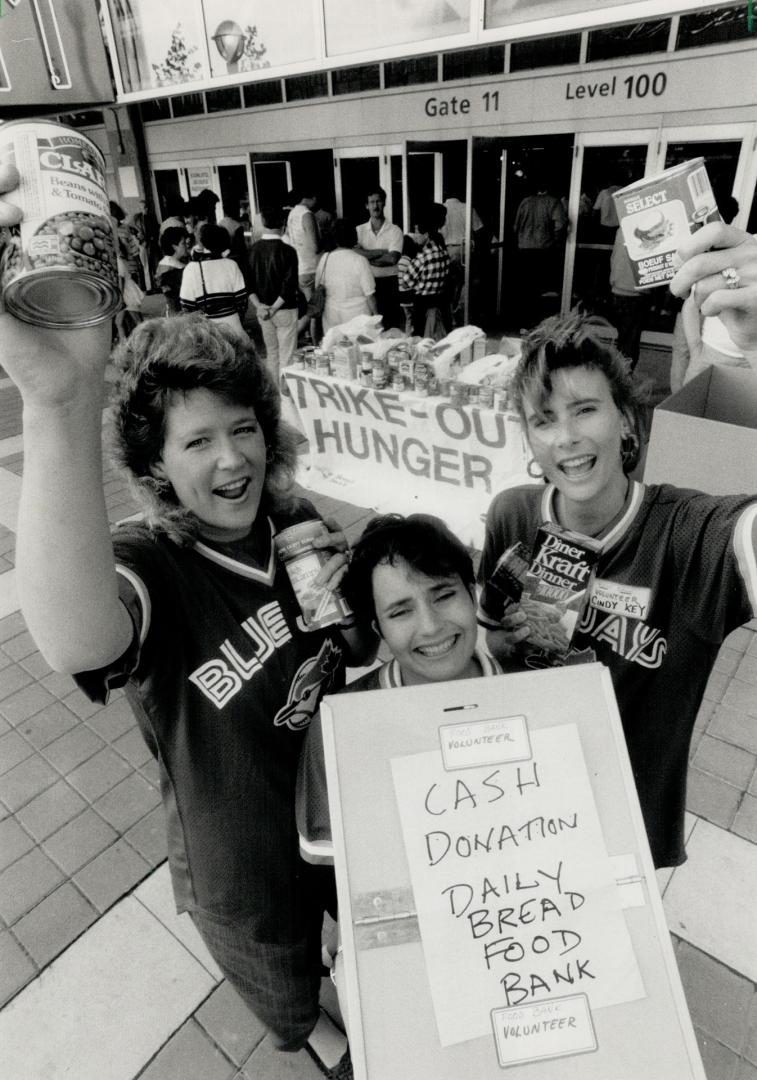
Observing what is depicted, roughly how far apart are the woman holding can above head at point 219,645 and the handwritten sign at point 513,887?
1.50 feet

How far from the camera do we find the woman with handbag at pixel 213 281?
5984 millimetres

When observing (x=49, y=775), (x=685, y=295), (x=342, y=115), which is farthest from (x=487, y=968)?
(x=342, y=115)

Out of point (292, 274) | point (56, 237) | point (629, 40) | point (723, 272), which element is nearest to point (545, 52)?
point (629, 40)

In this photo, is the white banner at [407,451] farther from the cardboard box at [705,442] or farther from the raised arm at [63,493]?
the raised arm at [63,493]

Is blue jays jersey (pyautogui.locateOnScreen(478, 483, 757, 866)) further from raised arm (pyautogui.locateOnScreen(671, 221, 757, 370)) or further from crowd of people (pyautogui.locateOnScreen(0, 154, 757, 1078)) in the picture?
raised arm (pyautogui.locateOnScreen(671, 221, 757, 370))

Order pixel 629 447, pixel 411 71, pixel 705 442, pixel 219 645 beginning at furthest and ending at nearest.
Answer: pixel 411 71 → pixel 705 442 → pixel 629 447 → pixel 219 645

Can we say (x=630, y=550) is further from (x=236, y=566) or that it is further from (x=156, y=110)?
(x=156, y=110)

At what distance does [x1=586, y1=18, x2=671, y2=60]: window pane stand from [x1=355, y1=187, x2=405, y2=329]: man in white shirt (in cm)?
286

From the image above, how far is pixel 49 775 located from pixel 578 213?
26.7 ft

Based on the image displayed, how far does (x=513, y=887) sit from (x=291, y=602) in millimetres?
701

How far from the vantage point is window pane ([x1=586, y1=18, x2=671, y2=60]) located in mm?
6305

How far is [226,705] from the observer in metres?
1.21

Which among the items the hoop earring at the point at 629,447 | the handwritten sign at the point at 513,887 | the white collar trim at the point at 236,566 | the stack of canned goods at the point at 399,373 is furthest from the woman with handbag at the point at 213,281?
the handwritten sign at the point at 513,887

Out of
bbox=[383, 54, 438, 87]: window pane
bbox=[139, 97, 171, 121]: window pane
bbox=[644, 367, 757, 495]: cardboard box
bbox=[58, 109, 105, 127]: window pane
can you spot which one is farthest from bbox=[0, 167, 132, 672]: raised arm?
bbox=[58, 109, 105, 127]: window pane
